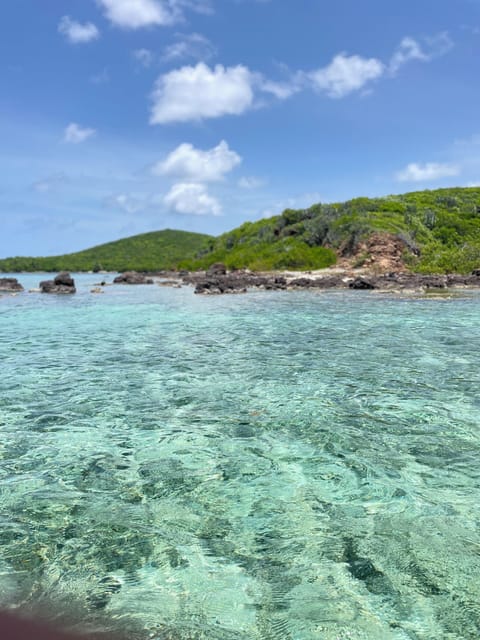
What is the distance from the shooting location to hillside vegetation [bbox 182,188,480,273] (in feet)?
212

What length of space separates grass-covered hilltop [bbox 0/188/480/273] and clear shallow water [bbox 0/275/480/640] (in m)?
52.2

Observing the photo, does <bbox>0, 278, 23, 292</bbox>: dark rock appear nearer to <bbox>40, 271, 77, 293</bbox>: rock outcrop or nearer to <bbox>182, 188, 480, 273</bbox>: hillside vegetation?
<bbox>40, 271, 77, 293</bbox>: rock outcrop

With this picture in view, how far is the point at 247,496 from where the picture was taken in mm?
6492

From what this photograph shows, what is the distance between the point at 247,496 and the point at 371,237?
64372mm

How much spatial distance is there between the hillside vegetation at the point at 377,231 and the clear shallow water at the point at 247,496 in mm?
52476

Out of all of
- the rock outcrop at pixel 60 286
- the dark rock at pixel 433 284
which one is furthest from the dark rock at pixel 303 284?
the rock outcrop at pixel 60 286

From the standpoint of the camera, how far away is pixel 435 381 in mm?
12195

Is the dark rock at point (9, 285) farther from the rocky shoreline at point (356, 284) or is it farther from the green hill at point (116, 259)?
the green hill at point (116, 259)

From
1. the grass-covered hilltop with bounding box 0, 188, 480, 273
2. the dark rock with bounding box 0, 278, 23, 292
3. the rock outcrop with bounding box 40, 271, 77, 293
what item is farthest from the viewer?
the grass-covered hilltop with bounding box 0, 188, 480, 273

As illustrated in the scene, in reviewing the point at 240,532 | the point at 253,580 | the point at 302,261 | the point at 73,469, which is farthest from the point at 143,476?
the point at 302,261

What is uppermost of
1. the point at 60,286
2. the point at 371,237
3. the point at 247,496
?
the point at 371,237

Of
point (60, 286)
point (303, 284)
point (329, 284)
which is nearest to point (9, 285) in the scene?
point (60, 286)

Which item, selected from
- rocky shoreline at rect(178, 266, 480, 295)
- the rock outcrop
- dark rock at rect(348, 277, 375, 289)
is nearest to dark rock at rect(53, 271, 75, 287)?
the rock outcrop

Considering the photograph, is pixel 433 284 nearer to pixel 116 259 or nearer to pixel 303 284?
pixel 303 284
